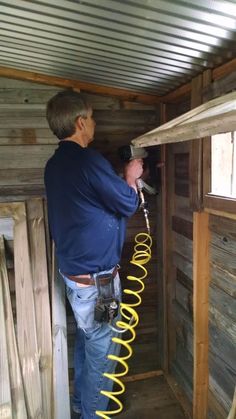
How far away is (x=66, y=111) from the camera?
1.47 metres

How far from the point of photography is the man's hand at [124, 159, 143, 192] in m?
1.60

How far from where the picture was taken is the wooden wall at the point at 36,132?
179 centimetres

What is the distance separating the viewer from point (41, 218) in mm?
1783

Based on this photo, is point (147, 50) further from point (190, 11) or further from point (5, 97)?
point (5, 97)

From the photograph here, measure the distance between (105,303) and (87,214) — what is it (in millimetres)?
423

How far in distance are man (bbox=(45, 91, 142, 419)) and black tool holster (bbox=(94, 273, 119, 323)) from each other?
2 cm

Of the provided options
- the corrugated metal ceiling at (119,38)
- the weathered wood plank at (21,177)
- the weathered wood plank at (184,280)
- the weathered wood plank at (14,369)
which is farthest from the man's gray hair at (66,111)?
the weathered wood plank at (184,280)

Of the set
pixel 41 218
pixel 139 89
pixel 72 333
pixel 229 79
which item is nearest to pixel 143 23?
pixel 229 79

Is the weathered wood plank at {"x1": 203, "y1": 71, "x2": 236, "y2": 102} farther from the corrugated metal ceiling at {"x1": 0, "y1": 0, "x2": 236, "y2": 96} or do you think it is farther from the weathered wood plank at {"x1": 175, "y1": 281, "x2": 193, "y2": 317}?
the weathered wood plank at {"x1": 175, "y1": 281, "x2": 193, "y2": 317}

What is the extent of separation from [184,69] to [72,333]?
165 cm

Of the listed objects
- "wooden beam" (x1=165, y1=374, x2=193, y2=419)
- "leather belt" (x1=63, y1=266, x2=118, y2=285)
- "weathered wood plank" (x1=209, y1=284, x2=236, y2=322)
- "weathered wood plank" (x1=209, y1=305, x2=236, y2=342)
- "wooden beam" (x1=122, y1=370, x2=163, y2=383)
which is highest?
"leather belt" (x1=63, y1=266, x2=118, y2=285)

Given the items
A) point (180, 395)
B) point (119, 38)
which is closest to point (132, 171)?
point (119, 38)

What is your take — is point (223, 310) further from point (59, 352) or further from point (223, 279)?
point (59, 352)

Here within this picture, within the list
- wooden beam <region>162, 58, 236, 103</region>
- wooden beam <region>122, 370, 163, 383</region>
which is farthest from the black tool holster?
wooden beam <region>162, 58, 236, 103</region>
